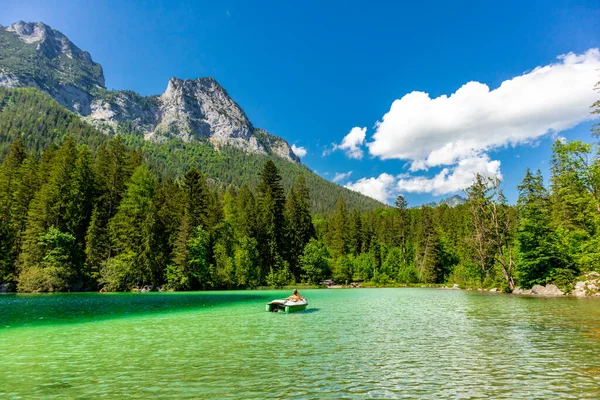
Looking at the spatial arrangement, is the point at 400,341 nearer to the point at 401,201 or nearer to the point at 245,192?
the point at 245,192

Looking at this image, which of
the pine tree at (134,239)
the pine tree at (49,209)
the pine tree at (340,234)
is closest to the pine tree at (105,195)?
the pine tree at (134,239)

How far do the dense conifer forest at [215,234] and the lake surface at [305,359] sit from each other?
20.5 m

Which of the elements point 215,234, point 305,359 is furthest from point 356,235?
point 305,359

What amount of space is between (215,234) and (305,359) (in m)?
60.3

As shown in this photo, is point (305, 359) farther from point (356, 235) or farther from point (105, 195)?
point (356, 235)

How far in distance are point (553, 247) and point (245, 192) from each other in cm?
6103

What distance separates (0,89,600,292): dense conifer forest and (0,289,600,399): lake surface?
2045 cm

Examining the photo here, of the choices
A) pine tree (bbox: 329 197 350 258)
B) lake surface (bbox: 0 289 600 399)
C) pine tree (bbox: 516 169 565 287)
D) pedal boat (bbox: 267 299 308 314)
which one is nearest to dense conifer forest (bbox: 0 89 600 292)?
pine tree (bbox: 516 169 565 287)

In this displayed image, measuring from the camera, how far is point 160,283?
201 ft

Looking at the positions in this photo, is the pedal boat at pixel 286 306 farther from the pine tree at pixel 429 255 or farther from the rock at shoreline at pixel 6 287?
the pine tree at pixel 429 255

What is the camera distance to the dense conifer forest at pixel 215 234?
142 feet

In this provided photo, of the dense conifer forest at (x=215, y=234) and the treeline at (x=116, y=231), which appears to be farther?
the treeline at (x=116, y=231)

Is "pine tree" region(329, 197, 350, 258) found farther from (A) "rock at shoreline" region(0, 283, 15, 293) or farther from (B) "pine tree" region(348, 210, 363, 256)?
(A) "rock at shoreline" region(0, 283, 15, 293)

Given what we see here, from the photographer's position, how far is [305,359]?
11.6 m
